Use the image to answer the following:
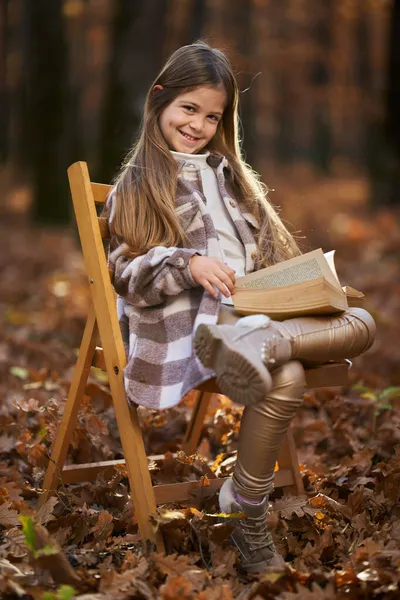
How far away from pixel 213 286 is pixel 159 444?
1.28 meters

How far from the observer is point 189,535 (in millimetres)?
2561

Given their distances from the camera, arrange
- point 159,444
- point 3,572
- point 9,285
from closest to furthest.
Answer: point 3,572 < point 159,444 < point 9,285

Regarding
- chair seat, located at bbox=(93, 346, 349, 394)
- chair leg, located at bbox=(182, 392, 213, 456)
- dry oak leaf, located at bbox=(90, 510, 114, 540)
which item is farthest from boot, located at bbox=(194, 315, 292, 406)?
chair leg, located at bbox=(182, 392, 213, 456)

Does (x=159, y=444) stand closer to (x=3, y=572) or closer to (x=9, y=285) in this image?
(x=3, y=572)

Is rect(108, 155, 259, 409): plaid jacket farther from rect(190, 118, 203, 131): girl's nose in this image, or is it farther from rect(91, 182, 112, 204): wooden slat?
rect(190, 118, 203, 131): girl's nose

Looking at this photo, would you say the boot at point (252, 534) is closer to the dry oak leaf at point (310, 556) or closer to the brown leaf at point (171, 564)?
the dry oak leaf at point (310, 556)

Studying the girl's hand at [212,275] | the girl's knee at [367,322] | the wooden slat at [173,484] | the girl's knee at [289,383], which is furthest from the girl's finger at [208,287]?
the wooden slat at [173,484]

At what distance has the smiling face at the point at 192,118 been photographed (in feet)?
9.21

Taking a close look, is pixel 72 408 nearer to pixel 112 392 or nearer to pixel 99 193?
pixel 112 392

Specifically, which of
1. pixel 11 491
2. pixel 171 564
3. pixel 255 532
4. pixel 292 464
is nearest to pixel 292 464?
pixel 292 464

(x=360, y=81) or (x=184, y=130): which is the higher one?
(x=184, y=130)

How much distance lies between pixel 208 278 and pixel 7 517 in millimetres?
1009

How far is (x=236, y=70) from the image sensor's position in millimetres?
3045

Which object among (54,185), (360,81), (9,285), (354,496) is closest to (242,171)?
(354,496)
